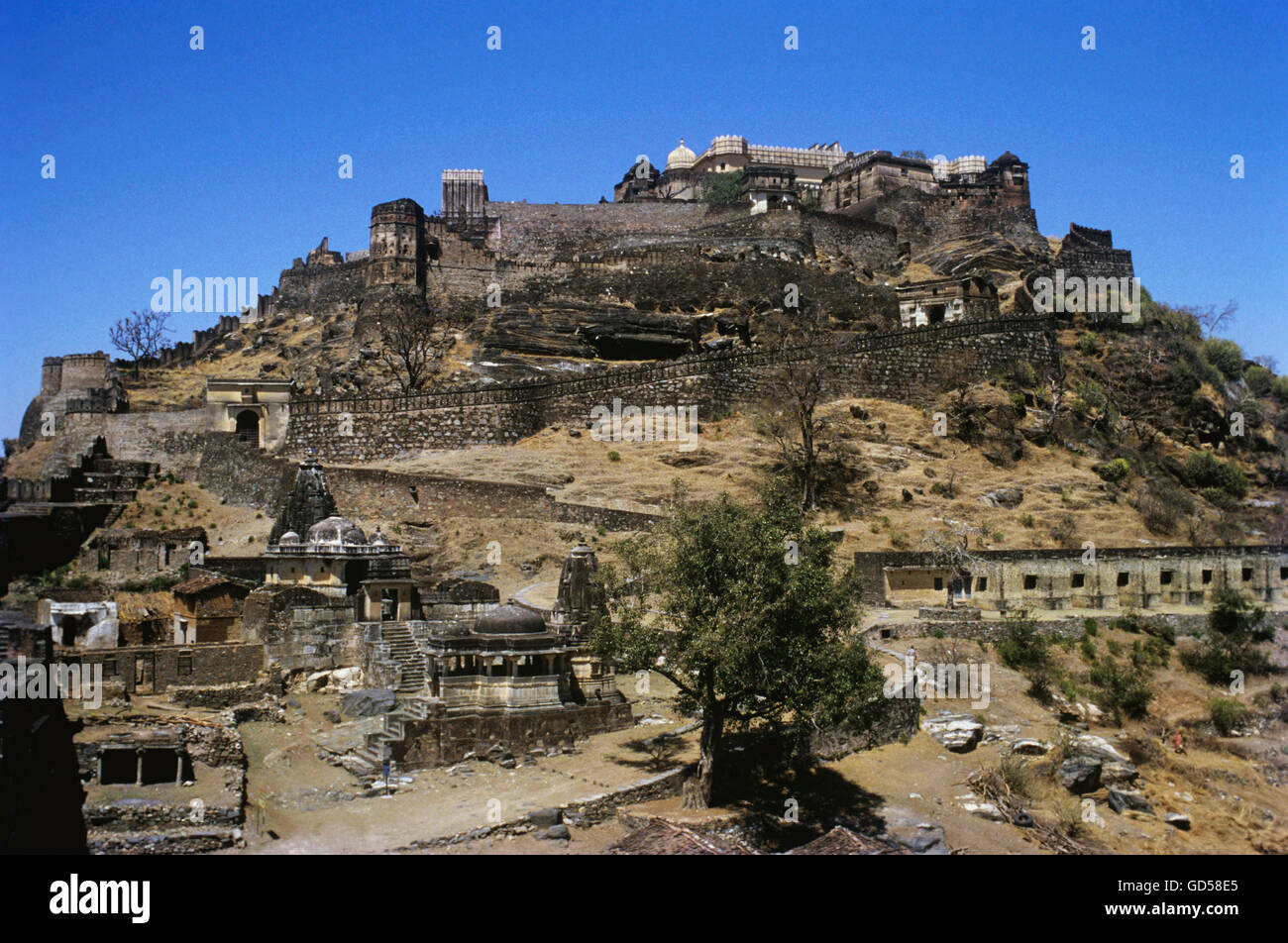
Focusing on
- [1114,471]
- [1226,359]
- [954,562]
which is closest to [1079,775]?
[954,562]

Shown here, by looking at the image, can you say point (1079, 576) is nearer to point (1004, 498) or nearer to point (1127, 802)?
point (1004, 498)

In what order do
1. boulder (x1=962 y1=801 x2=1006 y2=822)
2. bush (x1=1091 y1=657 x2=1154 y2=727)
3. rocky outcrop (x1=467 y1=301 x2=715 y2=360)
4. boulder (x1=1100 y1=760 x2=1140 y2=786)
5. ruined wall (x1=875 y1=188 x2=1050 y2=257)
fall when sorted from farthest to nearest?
1. ruined wall (x1=875 y1=188 x2=1050 y2=257)
2. rocky outcrop (x1=467 y1=301 x2=715 y2=360)
3. bush (x1=1091 y1=657 x2=1154 y2=727)
4. boulder (x1=1100 y1=760 x2=1140 y2=786)
5. boulder (x1=962 y1=801 x2=1006 y2=822)

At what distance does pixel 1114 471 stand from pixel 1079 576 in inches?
391

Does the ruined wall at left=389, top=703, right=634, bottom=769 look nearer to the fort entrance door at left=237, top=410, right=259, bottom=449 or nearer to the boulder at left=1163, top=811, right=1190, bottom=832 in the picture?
the boulder at left=1163, top=811, right=1190, bottom=832

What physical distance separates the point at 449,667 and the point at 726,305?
33.5 m

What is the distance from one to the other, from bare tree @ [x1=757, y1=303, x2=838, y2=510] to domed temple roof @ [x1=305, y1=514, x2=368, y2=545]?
14.4 meters

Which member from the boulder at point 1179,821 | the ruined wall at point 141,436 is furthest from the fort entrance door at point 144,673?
the ruined wall at point 141,436

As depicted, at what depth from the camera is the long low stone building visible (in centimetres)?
2791

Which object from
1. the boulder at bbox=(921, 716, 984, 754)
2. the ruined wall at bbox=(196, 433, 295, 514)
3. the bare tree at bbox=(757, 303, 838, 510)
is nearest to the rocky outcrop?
the bare tree at bbox=(757, 303, 838, 510)

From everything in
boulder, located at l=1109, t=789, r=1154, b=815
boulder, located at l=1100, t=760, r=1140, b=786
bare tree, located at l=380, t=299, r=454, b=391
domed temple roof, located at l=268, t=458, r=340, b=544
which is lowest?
boulder, located at l=1109, t=789, r=1154, b=815

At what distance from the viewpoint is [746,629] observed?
57.8ft
